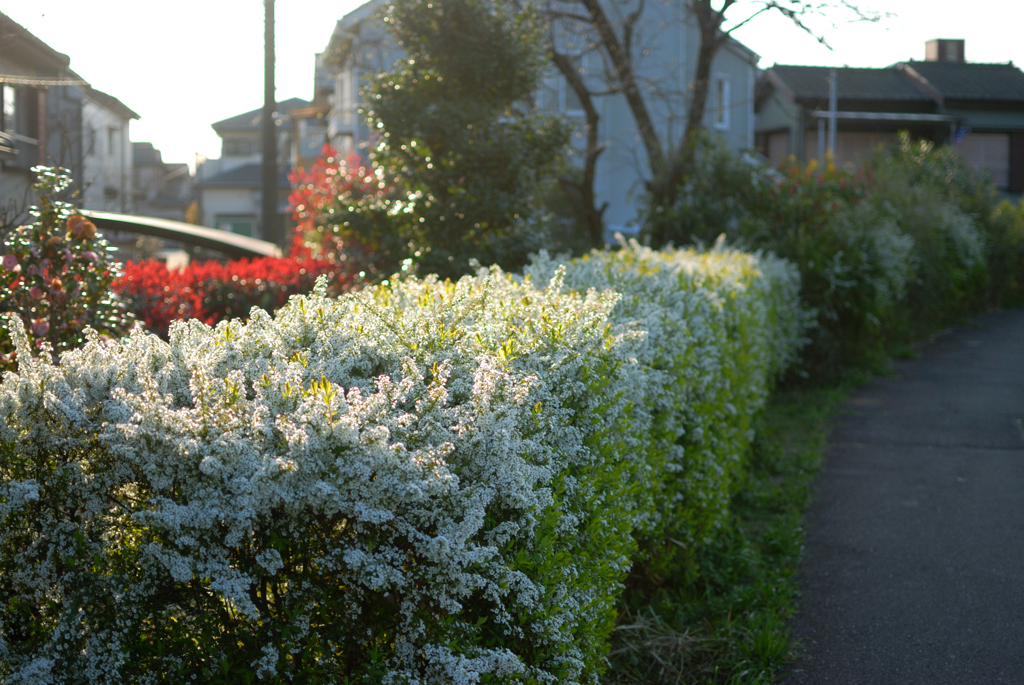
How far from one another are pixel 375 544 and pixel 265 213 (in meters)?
15.3

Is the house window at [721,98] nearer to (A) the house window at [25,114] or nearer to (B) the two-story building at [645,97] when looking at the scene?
(B) the two-story building at [645,97]

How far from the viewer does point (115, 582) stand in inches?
91.7

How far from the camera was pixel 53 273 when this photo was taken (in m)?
4.83

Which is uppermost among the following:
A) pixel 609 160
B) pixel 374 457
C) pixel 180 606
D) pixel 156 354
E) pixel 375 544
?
pixel 609 160

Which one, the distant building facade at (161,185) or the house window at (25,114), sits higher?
the distant building facade at (161,185)

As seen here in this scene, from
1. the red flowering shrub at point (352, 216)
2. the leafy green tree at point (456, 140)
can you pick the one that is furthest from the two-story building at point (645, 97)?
the leafy green tree at point (456, 140)

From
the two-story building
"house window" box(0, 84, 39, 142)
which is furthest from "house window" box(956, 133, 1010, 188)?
"house window" box(0, 84, 39, 142)

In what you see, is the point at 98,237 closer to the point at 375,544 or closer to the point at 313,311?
the point at 313,311

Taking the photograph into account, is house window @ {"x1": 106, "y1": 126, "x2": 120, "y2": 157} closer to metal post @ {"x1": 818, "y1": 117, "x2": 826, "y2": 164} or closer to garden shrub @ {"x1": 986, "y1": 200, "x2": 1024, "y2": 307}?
metal post @ {"x1": 818, "y1": 117, "x2": 826, "y2": 164}

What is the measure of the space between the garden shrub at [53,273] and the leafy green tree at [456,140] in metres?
4.17

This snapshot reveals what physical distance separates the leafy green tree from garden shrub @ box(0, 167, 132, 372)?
13.7 ft

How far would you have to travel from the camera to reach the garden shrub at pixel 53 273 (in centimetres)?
473

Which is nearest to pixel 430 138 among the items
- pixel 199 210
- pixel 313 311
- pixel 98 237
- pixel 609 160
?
pixel 98 237

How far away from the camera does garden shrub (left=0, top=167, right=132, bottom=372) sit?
4.73m
